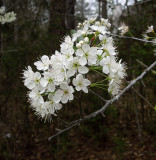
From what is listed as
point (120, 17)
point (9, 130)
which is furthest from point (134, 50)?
point (9, 130)

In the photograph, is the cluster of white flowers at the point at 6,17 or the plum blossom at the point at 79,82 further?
the cluster of white flowers at the point at 6,17

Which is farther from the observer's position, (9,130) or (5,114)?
(5,114)

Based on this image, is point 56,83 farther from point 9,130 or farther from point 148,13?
point 148,13

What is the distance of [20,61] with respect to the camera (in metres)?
4.18

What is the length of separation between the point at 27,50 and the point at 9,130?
178 centimetres

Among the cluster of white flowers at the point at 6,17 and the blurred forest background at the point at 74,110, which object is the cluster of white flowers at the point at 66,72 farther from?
the cluster of white flowers at the point at 6,17

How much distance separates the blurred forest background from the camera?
3.99 m

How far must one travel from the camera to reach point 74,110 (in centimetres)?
505

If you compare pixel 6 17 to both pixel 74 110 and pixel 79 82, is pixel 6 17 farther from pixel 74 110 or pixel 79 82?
pixel 79 82

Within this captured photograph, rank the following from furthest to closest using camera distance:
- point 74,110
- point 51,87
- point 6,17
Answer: point 74,110 → point 6,17 → point 51,87

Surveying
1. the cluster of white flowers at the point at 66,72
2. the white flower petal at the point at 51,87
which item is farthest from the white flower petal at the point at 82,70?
the white flower petal at the point at 51,87

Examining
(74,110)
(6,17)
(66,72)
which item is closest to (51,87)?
(66,72)

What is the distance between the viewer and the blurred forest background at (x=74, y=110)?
157 inches

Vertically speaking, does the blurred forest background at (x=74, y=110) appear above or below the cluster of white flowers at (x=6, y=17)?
below
